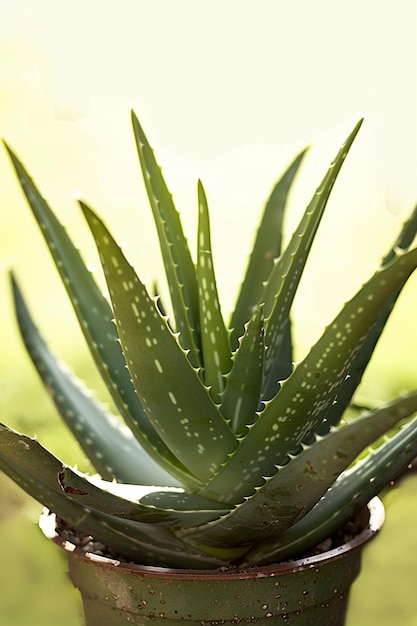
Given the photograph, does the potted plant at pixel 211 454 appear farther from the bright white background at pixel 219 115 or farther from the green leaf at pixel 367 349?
the bright white background at pixel 219 115

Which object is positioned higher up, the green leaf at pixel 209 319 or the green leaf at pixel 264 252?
the green leaf at pixel 264 252

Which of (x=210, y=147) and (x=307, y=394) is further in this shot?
(x=210, y=147)

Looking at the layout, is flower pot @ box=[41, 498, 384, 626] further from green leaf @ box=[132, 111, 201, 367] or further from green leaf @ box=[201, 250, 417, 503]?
green leaf @ box=[132, 111, 201, 367]

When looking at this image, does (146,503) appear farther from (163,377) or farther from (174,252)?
(174,252)

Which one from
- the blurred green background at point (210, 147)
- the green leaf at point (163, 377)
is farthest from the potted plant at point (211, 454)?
the blurred green background at point (210, 147)

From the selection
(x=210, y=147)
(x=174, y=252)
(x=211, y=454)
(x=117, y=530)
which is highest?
(x=210, y=147)

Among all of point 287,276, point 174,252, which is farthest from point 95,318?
point 287,276

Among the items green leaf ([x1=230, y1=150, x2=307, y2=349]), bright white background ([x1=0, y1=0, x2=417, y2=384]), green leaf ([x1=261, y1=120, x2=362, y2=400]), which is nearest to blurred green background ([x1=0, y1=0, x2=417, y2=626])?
bright white background ([x1=0, y1=0, x2=417, y2=384])
